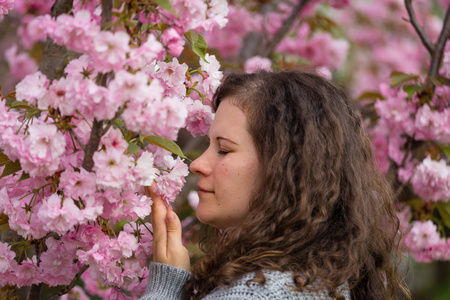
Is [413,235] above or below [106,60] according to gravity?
below

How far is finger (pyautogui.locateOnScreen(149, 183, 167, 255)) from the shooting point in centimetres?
144

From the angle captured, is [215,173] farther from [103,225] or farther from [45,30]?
[45,30]

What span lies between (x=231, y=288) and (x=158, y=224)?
0.84 feet

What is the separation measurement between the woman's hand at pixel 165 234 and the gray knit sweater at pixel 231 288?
23 millimetres

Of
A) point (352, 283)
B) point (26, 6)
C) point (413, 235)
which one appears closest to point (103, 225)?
point (352, 283)

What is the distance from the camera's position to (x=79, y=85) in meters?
1.05

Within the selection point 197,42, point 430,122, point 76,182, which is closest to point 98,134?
point 76,182

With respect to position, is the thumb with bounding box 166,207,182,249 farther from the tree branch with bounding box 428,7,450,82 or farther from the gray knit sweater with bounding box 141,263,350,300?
the tree branch with bounding box 428,7,450,82

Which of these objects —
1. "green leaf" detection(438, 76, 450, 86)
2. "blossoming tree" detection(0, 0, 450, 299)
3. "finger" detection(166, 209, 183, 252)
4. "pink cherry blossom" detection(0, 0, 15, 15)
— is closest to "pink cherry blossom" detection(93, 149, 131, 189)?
"blossoming tree" detection(0, 0, 450, 299)

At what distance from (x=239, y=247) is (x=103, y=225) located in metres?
0.36

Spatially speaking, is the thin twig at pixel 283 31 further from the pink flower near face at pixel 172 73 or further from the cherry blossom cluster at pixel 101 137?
the pink flower near face at pixel 172 73

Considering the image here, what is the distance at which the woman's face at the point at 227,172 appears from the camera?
4.80ft

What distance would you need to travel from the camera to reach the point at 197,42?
1.34 m

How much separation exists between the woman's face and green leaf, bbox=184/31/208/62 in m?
0.22
